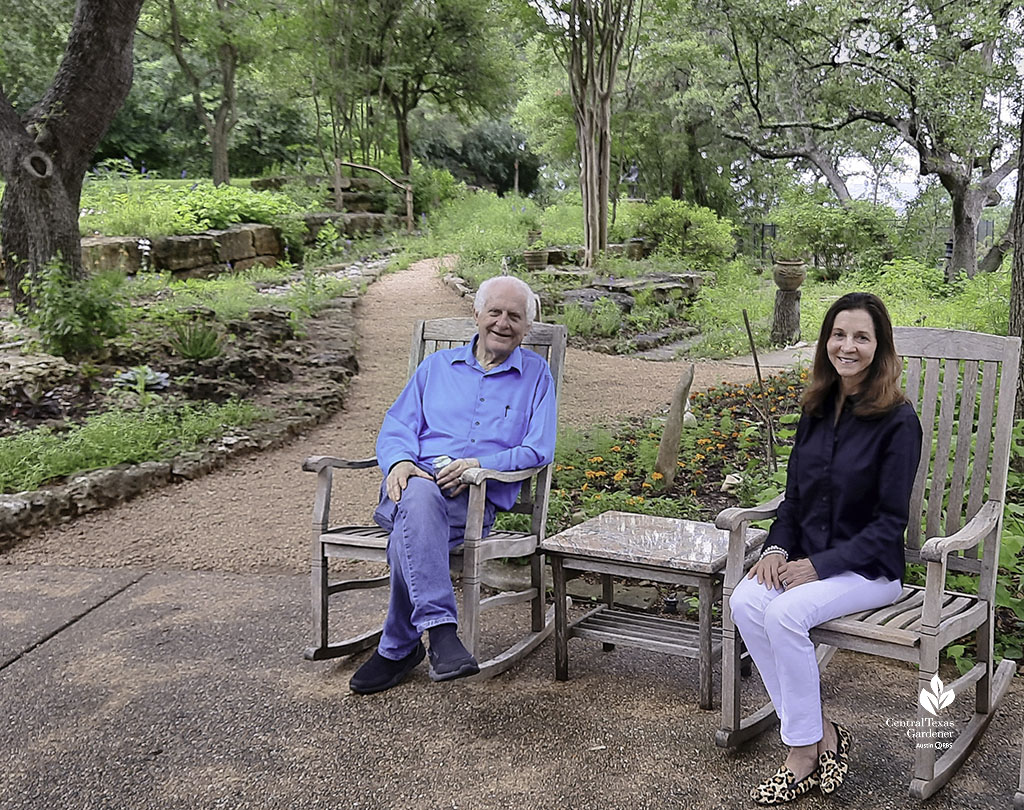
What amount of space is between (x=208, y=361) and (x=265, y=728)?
4.91m

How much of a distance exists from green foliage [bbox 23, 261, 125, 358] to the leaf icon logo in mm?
6286

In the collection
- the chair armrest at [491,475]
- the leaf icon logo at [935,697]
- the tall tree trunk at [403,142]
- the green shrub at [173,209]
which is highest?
the tall tree trunk at [403,142]

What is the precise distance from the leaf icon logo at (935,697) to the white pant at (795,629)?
24 centimetres

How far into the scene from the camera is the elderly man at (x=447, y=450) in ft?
9.76

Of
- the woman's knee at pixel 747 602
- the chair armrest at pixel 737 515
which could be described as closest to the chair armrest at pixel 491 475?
the chair armrest at pixel 737 515

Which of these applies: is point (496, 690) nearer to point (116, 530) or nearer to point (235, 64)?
point (116, 530)

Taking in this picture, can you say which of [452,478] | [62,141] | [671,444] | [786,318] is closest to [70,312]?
[62,141]

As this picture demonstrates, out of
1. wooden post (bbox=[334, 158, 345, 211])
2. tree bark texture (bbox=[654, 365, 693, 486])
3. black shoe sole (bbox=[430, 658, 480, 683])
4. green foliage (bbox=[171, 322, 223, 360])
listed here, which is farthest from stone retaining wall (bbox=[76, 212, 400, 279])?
black shoe sole (bbox=[430, 658, 480, 683])

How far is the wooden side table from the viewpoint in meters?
2.86

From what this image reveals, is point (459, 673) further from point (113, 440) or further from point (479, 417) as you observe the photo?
point (113, 440)

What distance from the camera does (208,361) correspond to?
24.1 feet

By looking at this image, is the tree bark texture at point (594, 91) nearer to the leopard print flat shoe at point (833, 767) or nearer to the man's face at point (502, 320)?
the man's face at point (502, 320)

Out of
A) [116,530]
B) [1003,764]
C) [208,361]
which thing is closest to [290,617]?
[116,530]

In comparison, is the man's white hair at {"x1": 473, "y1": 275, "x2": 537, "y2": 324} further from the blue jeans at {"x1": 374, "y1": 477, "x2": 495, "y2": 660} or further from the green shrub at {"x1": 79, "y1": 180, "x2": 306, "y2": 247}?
the green shrub at {"x1": 79, "y1": 180, "x2": 306, "y2": 247}
